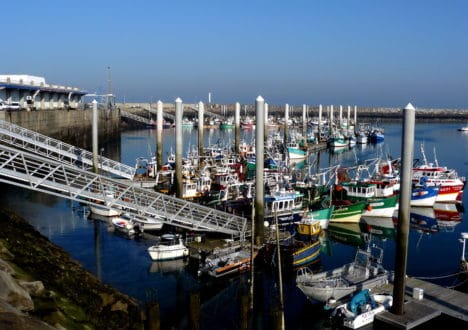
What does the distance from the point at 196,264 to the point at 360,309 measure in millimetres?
9278

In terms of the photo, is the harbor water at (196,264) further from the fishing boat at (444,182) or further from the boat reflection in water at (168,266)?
the fishing boat at (444,182)

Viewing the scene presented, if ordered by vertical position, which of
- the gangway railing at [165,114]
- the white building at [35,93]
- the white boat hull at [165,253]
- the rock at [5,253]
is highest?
the white building at [35,93]

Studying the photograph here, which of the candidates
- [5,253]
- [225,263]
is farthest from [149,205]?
[5,253]

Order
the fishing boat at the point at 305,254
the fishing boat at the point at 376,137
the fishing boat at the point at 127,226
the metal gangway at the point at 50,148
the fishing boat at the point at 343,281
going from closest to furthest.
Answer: the fishing boat at the point at 343,281 → the fishing boat at the point at 305,254 → the fishing boat at the point at 127,226 → the metal gangway at the point at 50,148 → the fishing boat at the point at 376,137

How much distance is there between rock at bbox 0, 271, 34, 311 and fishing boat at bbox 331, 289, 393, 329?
1014 cm

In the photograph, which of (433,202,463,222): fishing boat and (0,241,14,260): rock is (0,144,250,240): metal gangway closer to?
(0,241,14,260): rock

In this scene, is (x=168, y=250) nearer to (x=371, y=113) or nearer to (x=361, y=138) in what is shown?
(x=361, y=138)

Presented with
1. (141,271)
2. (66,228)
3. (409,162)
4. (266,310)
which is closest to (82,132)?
(66,228)

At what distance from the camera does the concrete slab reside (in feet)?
53.9

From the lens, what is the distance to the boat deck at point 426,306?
656 inches

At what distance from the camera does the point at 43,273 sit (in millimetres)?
16969

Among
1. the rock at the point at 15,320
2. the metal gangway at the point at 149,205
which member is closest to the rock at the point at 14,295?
the rock at the point at 15,320

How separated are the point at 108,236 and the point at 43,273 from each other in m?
13.2

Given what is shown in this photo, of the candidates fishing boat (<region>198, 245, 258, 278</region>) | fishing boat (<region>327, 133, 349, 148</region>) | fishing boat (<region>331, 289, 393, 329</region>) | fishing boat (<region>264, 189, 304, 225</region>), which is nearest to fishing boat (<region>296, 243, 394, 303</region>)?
fishing boat (<region>331, 289, 393, 329</region>)
